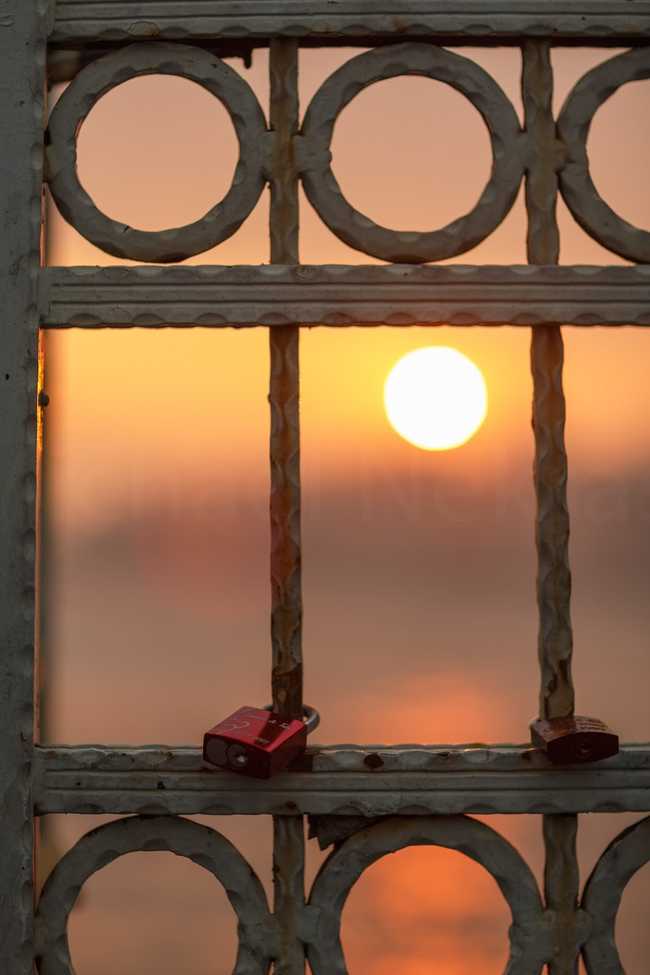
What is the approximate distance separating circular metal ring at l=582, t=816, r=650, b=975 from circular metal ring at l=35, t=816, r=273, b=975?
44 centimetres

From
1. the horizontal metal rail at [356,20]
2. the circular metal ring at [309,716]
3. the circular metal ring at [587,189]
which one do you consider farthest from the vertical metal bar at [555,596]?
the horizontal metal rail at [356,20]

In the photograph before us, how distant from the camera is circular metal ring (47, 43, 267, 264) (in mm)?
1414

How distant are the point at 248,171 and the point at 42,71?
1.11 ft

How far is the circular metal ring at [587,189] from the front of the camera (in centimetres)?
141

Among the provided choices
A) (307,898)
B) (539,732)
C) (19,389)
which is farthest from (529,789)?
(19,389)

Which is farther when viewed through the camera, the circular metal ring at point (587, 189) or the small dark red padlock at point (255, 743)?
the circular metal ring at point (587, 189)

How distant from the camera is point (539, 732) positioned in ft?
4.39

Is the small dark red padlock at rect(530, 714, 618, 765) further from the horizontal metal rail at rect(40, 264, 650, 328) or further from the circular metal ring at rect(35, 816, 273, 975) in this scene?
the horizontal metal rail at rect(40, 264, 650, 328)

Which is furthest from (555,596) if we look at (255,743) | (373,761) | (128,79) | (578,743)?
(128,79)

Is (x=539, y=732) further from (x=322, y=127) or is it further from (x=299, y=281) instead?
(x=322, y=127)

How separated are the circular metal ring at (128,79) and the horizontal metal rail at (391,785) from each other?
72cm

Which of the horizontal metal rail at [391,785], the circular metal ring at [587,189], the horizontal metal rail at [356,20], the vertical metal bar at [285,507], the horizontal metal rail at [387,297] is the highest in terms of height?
the horizontal metal rail at [356,20]

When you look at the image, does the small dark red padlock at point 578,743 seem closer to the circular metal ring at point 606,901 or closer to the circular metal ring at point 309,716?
the circular metal ring at point 606,901

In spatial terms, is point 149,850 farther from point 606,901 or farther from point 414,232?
point 414,232
